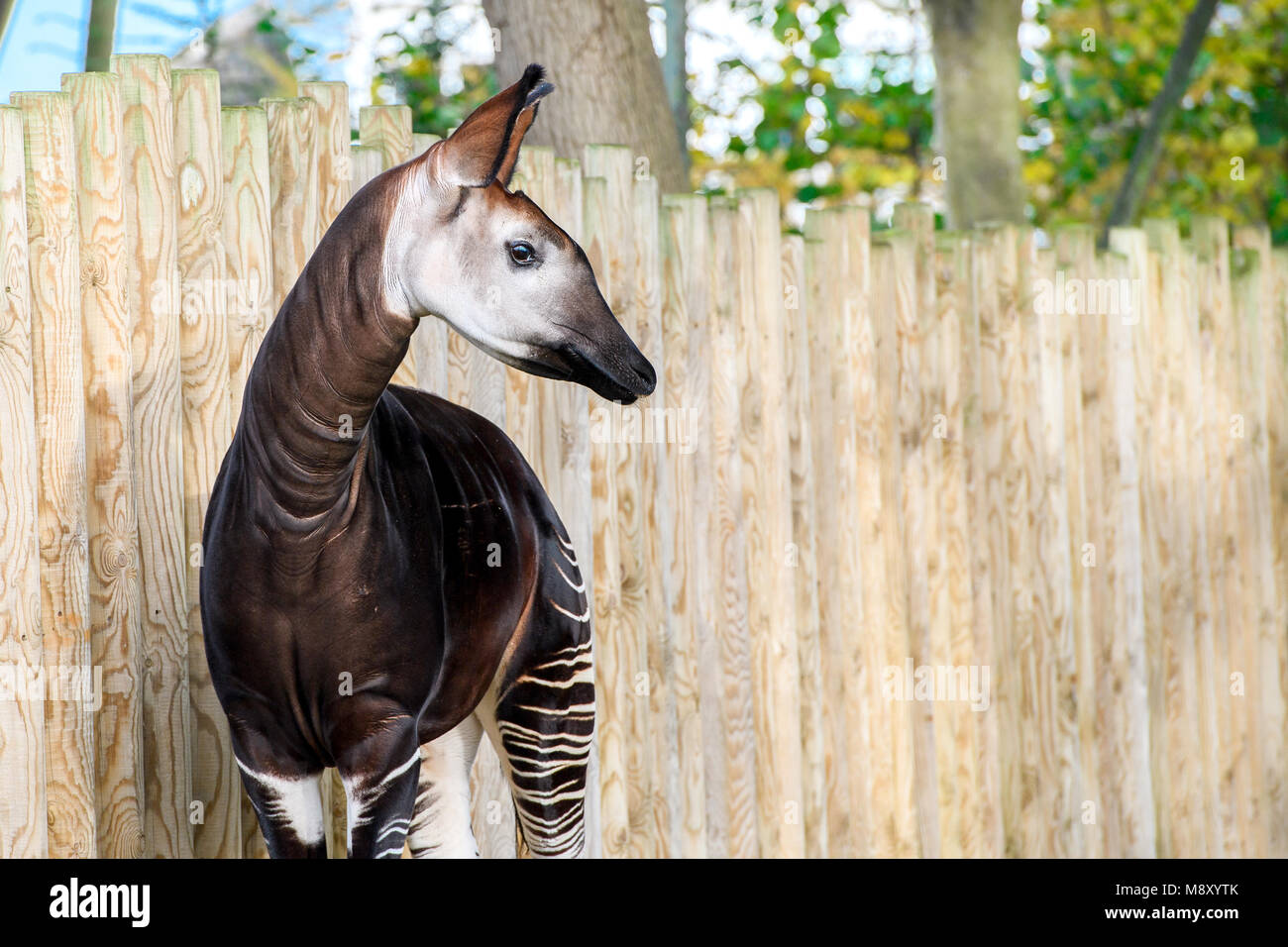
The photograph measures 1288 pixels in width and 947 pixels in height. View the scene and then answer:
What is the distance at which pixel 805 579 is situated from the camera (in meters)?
3.96

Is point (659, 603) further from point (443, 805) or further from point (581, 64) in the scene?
point (581, 64)

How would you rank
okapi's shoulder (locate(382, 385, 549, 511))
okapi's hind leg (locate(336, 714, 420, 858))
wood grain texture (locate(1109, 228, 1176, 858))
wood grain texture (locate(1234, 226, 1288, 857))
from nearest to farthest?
okapi's hind leg (locate(336, 714, 420, 858)), okapi's shoulder (locate(382, 385, 549, 511)), wood grain texture (locate(1109, 228, 1176, 858)), wood grain texture (locate(1234, 226, 1288, 857))

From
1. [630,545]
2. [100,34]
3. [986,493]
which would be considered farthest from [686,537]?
[100,34]

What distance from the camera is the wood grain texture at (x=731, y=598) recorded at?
377 cm

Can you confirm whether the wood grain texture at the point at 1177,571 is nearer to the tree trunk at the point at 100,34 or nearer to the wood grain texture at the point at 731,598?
the wood grain texture at the point at 731,598

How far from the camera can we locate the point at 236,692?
2.19 metres

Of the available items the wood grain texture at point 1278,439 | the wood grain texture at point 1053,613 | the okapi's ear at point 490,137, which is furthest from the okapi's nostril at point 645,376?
the wood grain texture at point 1278,439

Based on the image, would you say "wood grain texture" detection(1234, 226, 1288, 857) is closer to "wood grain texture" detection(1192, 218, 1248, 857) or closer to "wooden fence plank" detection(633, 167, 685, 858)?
"wood grain texture" detection(1192, 218, 1248, 857)

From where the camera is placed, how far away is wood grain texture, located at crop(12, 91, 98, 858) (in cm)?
275

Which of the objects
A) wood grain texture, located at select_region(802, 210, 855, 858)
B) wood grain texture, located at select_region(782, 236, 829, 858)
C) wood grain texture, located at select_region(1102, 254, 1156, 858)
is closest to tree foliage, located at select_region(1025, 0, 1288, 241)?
wood grain texture, located at select_region(1102, 254, 1156, 858)

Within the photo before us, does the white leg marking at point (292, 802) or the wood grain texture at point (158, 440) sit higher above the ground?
the wood grain texture at point (158, 440)

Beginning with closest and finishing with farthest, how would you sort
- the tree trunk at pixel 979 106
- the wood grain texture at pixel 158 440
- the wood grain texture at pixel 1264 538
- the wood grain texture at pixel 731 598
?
1. the wood grain texture at pixel 158 440
2. the wood grain texture at pixel 731 598
3. the wood grain texture at pixel 1264 538
4. the tree trunk at pixel 979 106

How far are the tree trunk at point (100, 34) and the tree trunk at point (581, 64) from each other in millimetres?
2717

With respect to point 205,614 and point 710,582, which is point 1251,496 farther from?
point 205,614
